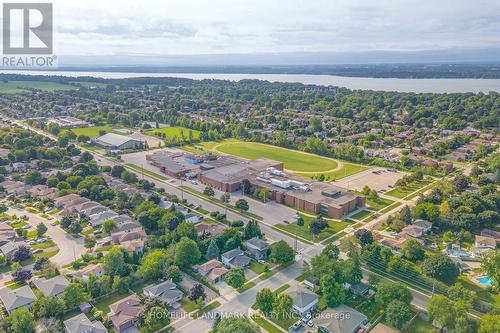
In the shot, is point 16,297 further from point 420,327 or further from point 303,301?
point 420,327

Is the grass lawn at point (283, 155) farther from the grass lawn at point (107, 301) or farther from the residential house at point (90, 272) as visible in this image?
the grass lawn at point (107, 301)

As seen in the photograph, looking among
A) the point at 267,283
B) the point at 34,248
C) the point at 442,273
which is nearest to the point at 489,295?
the point at 442,273

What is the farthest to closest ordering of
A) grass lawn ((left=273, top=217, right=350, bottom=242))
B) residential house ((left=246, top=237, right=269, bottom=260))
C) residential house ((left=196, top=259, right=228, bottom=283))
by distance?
1. grass lawn ((left=273, top=217, right=350, bottom=242))
2. residential house ((left=246, top=237, right=269, bottom=260))
3. residential house ((left=196, top=259, right=228, bottom=283))

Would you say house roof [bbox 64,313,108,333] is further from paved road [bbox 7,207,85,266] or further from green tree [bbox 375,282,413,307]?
green tree [bbox 375,282,413,307]

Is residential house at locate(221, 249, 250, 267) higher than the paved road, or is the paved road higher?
residential house at locate(221, 249, 250, 267)

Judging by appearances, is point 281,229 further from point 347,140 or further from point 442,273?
point 347,140

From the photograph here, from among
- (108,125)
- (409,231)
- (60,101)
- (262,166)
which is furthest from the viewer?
(60,101)

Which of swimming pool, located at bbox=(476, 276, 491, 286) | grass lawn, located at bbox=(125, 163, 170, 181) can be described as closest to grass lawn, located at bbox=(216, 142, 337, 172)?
grass lawn, located at bbox=(125, 163, 170, 181)

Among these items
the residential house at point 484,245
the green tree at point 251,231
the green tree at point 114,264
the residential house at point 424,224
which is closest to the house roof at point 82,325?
the green tree at point 114,264
